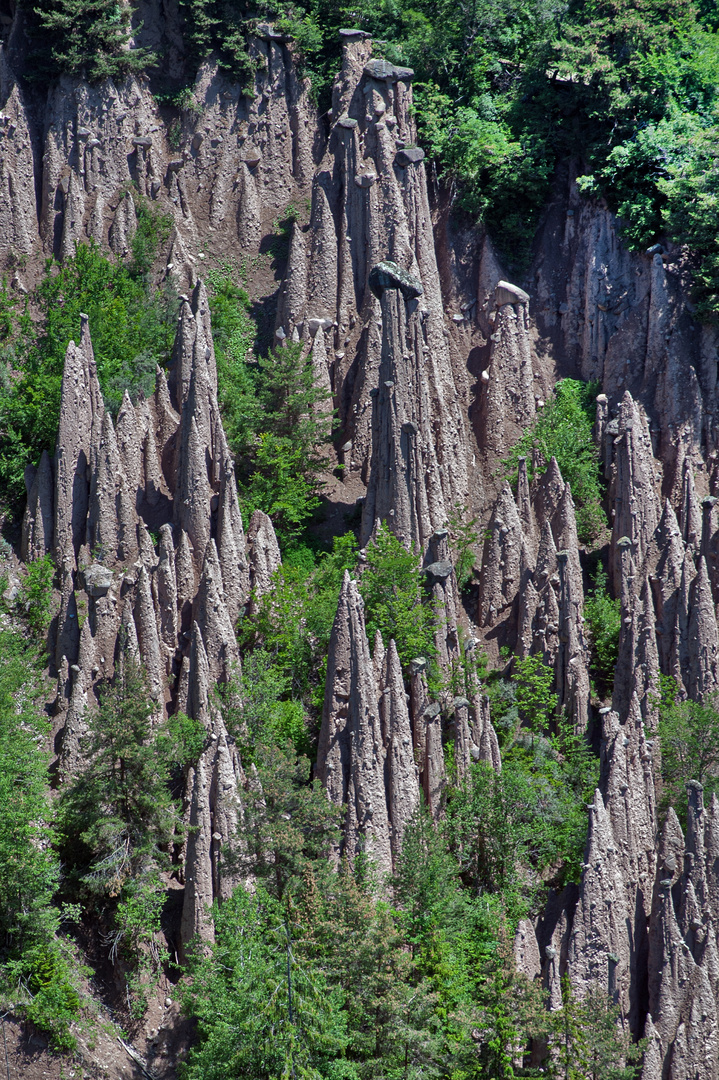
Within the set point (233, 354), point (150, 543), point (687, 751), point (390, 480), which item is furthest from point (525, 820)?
point (233, 354)

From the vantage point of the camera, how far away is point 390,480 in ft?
154

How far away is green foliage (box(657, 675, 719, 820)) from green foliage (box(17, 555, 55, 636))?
56.1 feet

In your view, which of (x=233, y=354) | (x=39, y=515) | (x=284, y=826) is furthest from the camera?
(x=233, y=354)

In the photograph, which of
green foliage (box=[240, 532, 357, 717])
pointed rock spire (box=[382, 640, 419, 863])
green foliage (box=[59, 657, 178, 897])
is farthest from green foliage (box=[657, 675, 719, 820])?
green foliage (box=[59, 657, 178, 897])

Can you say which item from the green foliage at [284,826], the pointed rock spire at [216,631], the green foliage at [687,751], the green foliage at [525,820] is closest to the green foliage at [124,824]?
the green foliage at [284,826]

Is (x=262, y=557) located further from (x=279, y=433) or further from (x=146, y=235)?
(x=146, y=235)

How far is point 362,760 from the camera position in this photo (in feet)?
133

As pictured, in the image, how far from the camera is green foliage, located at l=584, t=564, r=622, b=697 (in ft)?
157

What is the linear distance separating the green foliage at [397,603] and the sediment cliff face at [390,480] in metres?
0.86

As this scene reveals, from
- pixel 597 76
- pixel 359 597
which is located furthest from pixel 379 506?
pixel 597 76

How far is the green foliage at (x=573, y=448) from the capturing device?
50.4 m

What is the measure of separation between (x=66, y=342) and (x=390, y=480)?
35.2 feet

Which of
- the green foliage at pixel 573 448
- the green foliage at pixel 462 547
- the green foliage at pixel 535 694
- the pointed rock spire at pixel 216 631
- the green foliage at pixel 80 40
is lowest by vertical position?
the green foliage at pixel 535 694

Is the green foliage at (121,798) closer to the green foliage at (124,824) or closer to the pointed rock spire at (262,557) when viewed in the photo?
the green foliage at (124,824)
